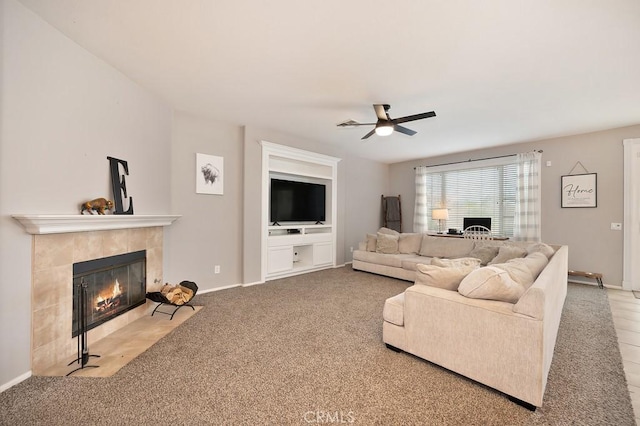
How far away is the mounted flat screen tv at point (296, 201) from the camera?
488 centimetres

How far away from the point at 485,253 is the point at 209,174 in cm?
436

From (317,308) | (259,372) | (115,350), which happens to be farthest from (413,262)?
(115,350)

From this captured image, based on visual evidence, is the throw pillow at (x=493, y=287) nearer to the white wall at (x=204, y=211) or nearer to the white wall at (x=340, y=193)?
the white wall at (x=340, y=193)

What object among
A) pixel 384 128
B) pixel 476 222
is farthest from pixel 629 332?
pixel 384 128

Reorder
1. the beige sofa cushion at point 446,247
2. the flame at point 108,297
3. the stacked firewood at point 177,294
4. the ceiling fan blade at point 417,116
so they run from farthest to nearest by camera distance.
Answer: the beige sofa cushion at point 446,247
the stacked firewood at point 177,294
the ceiling fan blade at point 417,116
the flame at point 108,297

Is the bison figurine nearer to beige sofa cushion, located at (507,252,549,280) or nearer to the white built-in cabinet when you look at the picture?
the white built-in cabinet

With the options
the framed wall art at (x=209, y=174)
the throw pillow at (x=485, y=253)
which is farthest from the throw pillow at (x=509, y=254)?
the framed wall art at (x=209, y=174)

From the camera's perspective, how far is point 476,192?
5809mm

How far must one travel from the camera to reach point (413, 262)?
4.53 meters

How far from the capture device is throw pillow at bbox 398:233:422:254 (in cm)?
521

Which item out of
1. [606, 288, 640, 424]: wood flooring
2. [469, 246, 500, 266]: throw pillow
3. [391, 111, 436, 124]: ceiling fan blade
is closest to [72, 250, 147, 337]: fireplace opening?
[391, 111, 436, 124]: ceiling fan blade

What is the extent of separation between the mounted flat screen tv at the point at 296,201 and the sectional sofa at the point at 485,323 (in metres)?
3.07

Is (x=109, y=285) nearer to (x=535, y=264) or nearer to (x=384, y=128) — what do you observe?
(x=384, y=128)

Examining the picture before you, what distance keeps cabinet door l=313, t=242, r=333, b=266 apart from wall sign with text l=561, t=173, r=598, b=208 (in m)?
4.29
